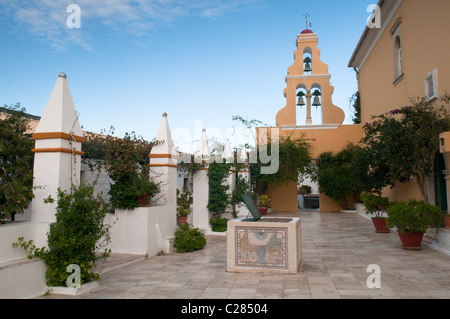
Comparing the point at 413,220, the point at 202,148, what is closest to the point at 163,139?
the point at 202,148

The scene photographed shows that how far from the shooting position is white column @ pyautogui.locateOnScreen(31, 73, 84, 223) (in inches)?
184

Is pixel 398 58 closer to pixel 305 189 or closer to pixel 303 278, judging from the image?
pixel 303 278

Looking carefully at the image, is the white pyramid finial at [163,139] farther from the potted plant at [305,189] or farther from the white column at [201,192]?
the potted plant at [305,189]

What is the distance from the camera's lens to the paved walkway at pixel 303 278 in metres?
4.45

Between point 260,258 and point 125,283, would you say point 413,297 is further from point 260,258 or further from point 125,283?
point 125,283

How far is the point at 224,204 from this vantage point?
34.2 feet

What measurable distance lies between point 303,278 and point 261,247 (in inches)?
32.6

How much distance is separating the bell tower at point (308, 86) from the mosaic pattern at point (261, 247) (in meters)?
12.6

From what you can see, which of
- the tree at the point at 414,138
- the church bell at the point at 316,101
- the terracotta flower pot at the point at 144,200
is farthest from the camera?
the church bell at the point at 316,101

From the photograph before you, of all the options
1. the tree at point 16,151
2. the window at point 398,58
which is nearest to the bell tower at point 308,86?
the window at point 398,58

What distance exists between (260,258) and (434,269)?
9.84 ft

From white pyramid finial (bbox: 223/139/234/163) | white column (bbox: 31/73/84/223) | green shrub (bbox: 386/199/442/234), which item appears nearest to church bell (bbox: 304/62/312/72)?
white pyramid finial (bbox: 223/139/234/163)

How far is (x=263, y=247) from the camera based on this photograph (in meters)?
5.62
